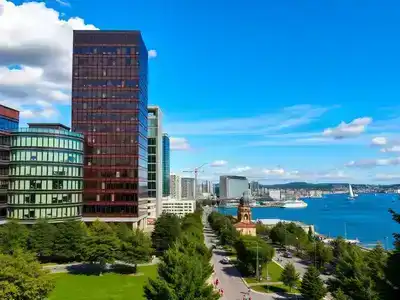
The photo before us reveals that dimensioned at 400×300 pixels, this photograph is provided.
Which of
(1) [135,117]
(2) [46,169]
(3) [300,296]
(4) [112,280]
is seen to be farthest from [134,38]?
(3) [300,296]

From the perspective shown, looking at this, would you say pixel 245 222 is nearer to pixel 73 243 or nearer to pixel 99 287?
pixel 73 243

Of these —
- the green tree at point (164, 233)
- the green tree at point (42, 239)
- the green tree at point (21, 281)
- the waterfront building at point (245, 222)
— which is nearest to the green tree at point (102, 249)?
the green tree at point (42, 239)

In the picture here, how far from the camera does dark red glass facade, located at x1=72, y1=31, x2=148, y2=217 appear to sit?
101188 mm

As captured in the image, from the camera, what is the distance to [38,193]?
83250 mm

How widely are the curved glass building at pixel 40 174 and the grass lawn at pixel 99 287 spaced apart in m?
26.7

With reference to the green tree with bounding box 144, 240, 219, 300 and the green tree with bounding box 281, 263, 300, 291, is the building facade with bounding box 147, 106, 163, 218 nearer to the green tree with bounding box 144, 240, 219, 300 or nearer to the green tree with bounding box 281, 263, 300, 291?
the green tree with bounding box 281, 263, 300, 291

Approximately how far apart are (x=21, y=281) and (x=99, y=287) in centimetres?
2047

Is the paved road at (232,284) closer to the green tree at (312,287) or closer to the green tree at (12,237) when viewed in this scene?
the green tree at (312,287)

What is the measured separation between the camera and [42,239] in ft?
225

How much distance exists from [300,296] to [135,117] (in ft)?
214

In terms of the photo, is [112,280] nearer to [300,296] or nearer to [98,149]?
[300,296]

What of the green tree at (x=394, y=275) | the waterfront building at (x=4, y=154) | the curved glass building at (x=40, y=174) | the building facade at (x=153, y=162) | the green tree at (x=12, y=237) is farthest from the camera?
the building facade at (x=153, y=162)

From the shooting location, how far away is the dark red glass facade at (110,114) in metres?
101

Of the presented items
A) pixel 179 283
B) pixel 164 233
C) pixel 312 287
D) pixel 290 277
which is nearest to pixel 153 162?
pixel 164 233
